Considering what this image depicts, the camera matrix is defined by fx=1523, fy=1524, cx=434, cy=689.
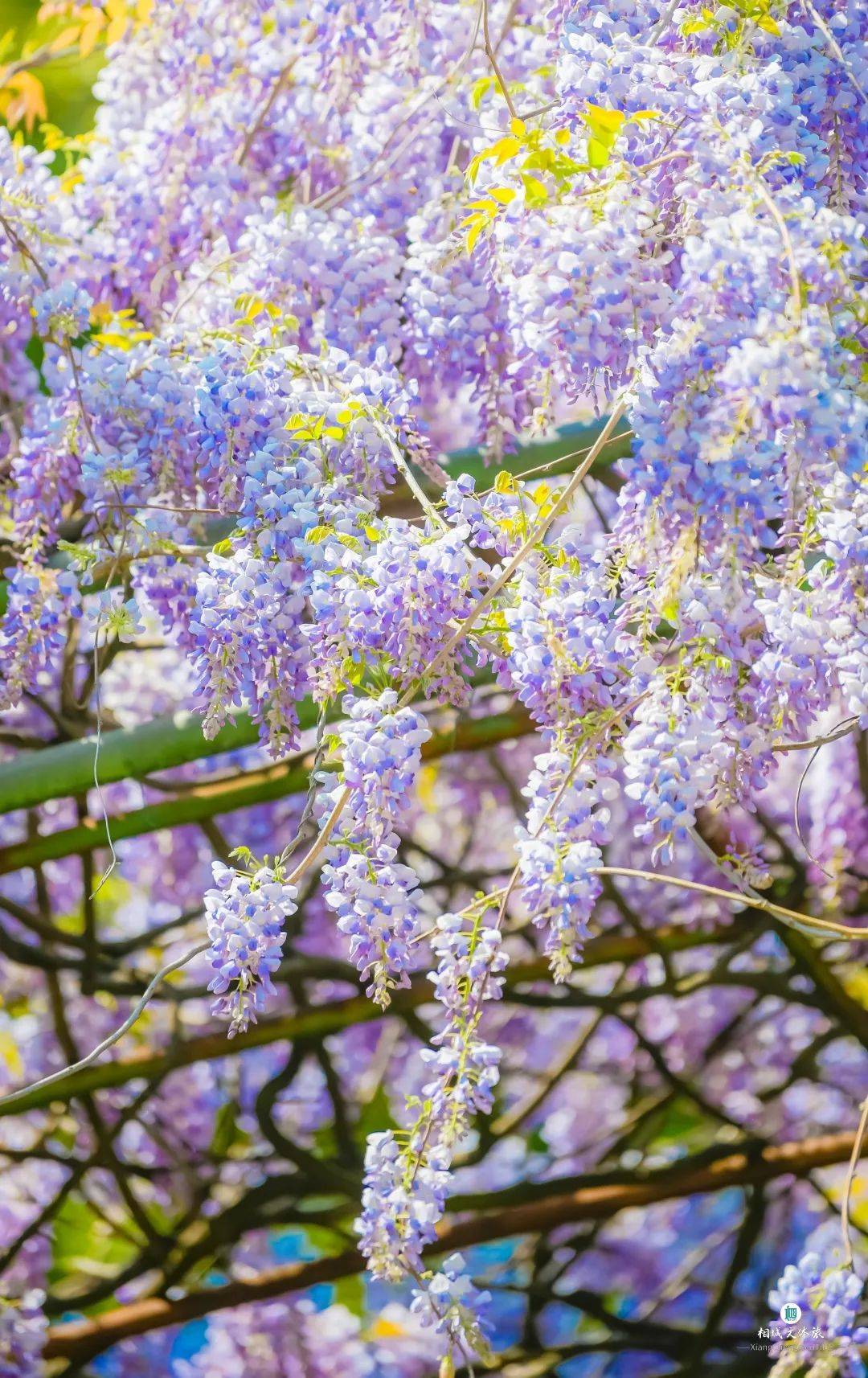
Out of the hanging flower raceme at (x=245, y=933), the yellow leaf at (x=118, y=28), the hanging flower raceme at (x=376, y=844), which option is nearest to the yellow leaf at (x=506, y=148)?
the hanging flower raceme at (x=376, y=844)

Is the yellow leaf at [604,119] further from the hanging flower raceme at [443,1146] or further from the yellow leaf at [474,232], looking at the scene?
the hanging flower raceme at [443,1146]

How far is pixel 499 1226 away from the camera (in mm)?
2408

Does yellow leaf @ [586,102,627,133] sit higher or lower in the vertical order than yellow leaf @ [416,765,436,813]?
lower

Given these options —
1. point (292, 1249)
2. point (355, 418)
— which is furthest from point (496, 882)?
point (355, 418)

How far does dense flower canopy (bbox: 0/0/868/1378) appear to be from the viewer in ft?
4.55

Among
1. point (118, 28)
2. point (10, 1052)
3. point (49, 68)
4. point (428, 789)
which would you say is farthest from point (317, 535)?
point (49, 68)

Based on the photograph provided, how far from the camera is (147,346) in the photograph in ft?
6.51

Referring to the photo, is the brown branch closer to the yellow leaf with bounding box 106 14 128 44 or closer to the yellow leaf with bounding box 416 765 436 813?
the yellow leaf with bounding box 416 765 436 813

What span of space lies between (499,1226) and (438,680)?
1248mm

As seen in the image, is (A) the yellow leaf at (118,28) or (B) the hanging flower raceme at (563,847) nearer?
(B) the hanging flower raceme at (563,847)

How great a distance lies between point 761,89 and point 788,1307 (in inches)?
50.3

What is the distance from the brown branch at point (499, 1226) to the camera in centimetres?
241

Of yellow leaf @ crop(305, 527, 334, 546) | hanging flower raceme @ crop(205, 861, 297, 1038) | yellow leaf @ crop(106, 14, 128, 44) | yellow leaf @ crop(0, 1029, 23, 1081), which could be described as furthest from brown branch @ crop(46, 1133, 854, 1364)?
yellow leaf @ crop(106, 14, 128, 44)

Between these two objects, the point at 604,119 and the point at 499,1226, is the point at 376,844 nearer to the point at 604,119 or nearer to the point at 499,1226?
the point at 604,119
